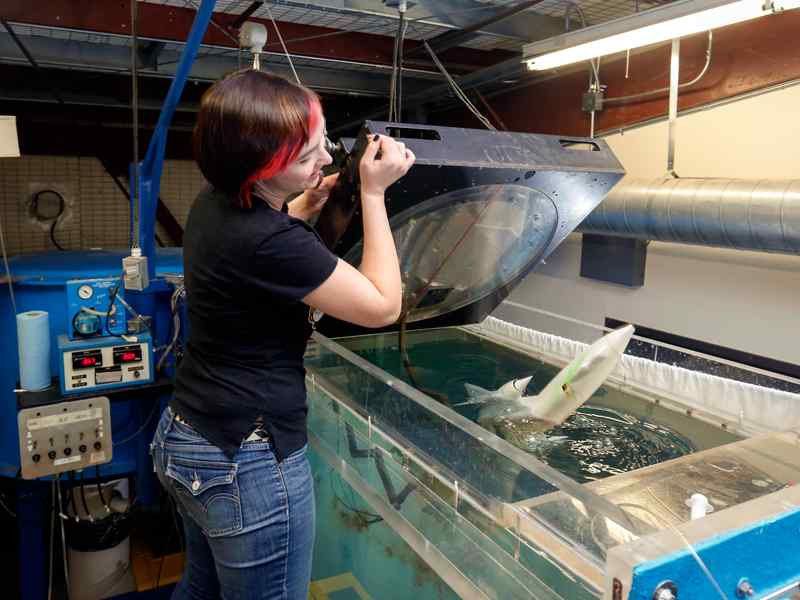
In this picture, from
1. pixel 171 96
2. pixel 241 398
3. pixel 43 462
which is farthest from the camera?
pixel 43 462

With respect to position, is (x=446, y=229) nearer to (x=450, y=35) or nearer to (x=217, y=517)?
(x=217, y=517)

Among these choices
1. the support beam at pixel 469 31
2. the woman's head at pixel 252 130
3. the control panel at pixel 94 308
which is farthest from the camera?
the support beam at pixel 469 31

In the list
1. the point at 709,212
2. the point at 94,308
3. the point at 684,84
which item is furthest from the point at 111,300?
the point at 684,84

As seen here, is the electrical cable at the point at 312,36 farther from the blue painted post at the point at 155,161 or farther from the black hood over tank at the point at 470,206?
the black hood over tank at the point at 470,206

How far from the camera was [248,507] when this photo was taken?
1031 millimetres

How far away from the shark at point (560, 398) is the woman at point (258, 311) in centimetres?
65

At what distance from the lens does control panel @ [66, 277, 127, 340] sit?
6.45 feet

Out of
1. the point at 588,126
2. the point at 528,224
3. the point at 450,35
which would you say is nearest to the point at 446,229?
the point at 528,224

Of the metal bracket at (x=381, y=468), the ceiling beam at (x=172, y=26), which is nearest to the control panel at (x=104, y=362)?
the metal bracket at (x=381, y=468)

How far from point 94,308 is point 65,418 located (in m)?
0.36

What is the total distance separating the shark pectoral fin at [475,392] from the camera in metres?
1.91

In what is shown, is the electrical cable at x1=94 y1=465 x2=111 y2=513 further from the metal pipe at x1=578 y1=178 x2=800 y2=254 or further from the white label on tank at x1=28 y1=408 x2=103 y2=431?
the metal pipe at x1=578 y1=178 x2=800 y2=254

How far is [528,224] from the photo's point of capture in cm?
164

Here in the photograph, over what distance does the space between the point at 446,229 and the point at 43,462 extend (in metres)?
1.39
